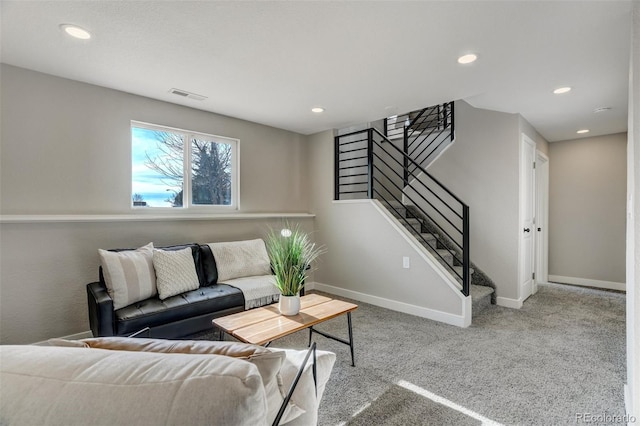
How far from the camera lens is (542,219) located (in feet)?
16.1

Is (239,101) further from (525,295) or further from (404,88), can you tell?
(525,295)

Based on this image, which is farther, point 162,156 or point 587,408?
point 162,156

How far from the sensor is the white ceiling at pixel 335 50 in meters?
1.79

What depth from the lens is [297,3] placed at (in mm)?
1719

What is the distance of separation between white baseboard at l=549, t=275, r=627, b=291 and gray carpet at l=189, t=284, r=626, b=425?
1.54 meters

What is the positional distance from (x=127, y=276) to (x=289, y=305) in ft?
4.63

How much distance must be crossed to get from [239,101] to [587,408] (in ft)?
12.3

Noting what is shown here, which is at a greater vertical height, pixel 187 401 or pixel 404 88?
pixel 404 88

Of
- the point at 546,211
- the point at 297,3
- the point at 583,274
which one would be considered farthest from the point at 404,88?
the point at 583,274

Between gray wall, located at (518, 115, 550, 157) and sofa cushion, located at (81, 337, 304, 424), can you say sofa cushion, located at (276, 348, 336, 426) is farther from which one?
gray wall, located at (518, 115, 550, 157)

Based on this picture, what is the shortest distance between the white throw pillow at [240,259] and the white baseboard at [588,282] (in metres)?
4.85

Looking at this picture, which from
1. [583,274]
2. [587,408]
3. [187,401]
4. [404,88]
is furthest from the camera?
[583,274]

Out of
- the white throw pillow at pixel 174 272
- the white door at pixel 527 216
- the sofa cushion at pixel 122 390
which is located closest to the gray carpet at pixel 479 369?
the white door at pixel 527 216

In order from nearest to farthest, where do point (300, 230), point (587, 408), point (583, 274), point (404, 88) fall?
point (587, 408)
point (404, 88)
point (300, 230)
point (583, 274)
